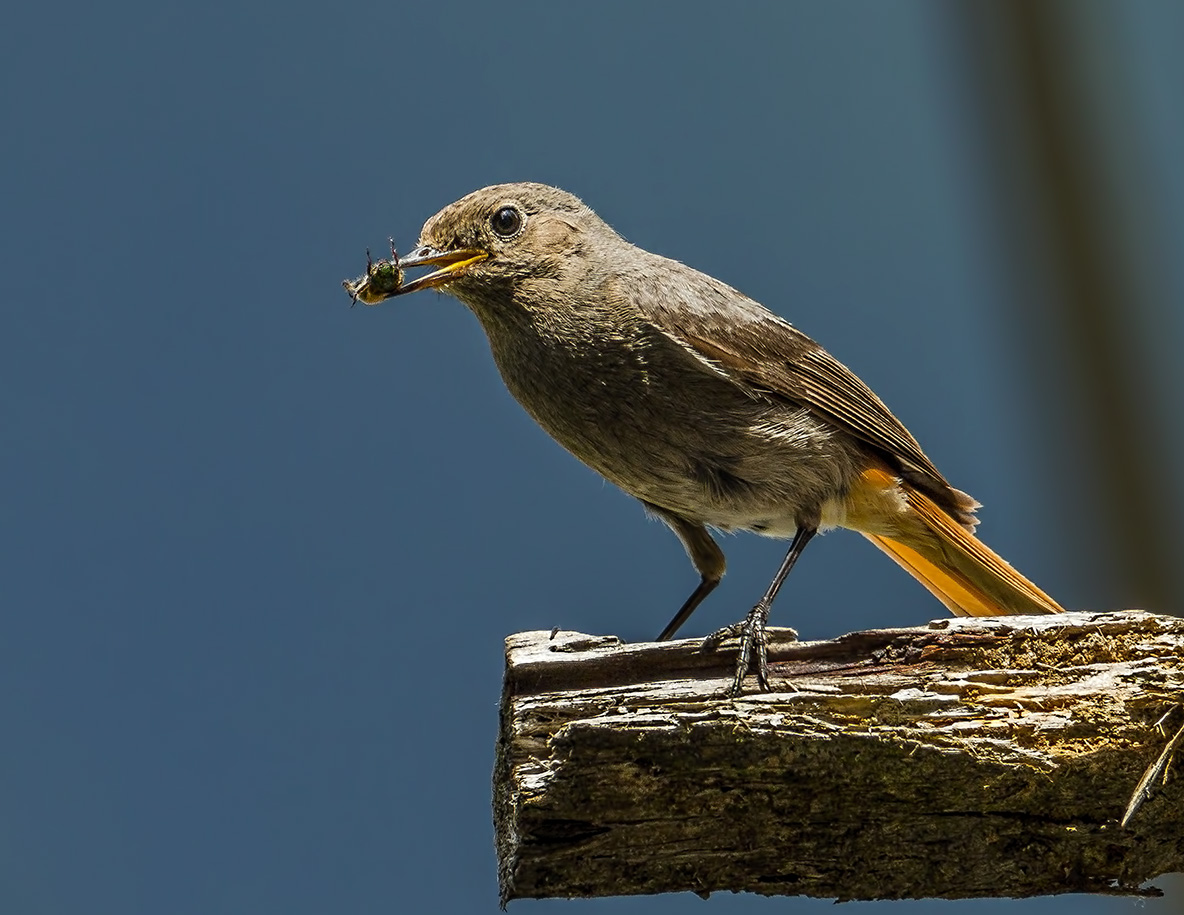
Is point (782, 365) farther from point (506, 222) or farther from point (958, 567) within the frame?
point (506, 222)

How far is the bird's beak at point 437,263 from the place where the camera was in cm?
539

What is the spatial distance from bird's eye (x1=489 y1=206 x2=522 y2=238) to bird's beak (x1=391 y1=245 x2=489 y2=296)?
15 cm

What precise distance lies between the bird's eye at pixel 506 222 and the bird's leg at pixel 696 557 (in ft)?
4.48

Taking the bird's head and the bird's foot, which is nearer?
the bird's foot

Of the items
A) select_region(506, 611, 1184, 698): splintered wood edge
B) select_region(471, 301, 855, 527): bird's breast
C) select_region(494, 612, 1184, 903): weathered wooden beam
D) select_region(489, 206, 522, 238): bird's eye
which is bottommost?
select_region(494, 612, 1184, 903): weathered wooden beam

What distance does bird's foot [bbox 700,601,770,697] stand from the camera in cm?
423

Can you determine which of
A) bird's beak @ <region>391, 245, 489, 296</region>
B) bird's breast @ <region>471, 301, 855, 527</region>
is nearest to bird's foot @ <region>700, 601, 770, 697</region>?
bird's breast @ <region>471, 301, 855, 527</region>

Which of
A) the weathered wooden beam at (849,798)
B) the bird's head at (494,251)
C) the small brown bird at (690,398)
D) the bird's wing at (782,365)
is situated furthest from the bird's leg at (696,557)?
the weathered wooden beam at (849,798)

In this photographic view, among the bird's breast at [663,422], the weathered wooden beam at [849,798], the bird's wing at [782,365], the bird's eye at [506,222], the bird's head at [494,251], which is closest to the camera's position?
the weathered wooden beam at [849,798]

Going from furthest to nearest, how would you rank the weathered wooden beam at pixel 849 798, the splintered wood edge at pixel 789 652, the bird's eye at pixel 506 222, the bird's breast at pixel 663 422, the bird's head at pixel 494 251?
1. the bird's eye at pixel 506 222
2. the bird's head at pixel 494 251
3. the bird's breast at pixel 663 422
4. the splintered wood edge at pixel 789 652
5. the weathered wooden beam at pixel 849 798

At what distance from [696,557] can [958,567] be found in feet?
3.90

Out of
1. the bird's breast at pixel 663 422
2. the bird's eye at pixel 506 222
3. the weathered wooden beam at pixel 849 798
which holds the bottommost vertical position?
the weathered wooden beam at pixel 849 798

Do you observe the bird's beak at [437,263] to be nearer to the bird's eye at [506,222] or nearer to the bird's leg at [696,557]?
the bird's eye at [506,222]

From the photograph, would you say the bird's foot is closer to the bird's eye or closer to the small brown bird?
the small brown bird
